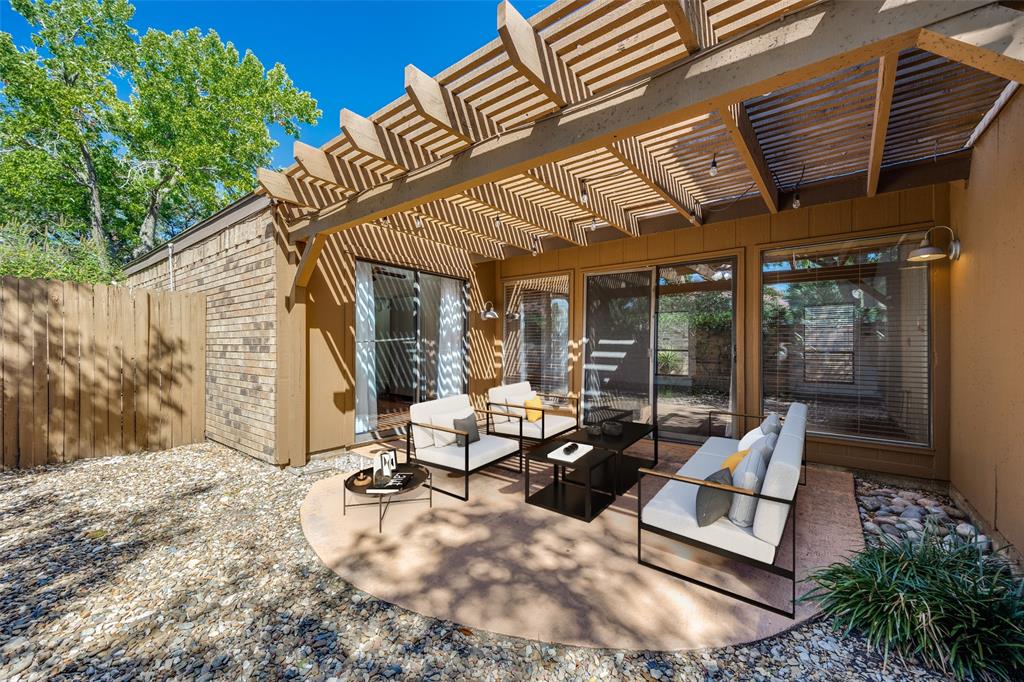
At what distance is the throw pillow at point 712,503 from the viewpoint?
87.4 inches

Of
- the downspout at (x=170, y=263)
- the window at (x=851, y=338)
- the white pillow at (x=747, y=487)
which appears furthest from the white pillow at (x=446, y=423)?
the downspout at (x=170, y=263)

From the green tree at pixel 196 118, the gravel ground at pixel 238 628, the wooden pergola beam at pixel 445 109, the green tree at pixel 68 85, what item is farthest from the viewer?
the green tree at pixel 196 118

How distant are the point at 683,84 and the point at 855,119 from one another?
195cm

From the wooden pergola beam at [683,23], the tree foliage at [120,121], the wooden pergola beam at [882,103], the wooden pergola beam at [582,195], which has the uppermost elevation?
the tree foliage at [120,121]

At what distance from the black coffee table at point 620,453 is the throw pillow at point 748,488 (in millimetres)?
1139

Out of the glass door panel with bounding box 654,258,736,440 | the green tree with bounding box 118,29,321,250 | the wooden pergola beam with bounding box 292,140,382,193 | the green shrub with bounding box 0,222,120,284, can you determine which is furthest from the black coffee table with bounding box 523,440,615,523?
the green tree with bounding box 118,29,321,250

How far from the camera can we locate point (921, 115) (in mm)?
2912

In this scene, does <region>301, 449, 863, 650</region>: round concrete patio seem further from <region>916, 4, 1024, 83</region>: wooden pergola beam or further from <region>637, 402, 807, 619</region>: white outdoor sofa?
<region>916, 4, 1024, 83</region>: wooden pergola beam

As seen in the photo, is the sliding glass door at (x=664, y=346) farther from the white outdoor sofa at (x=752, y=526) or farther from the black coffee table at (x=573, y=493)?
the white outdoor sofa at (x=752, y=526)

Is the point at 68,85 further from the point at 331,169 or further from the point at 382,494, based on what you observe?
the point at 382,494

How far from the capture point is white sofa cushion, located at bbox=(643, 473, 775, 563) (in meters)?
2.12

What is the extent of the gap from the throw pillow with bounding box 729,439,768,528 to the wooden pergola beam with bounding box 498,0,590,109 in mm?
2446

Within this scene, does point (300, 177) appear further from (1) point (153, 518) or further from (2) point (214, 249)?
(1) point (153, 518)

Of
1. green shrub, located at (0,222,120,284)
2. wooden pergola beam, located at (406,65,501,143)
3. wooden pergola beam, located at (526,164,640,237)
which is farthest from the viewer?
green shrub, located at (0,222,120,284)
